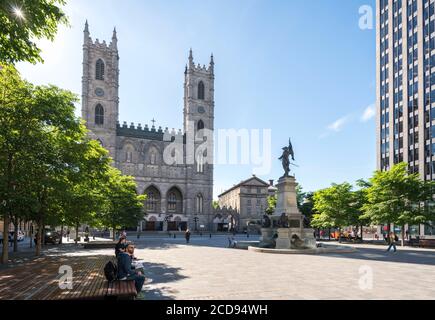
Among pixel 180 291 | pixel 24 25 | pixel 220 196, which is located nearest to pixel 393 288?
pixel 180 291

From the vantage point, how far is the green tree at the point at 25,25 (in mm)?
8955

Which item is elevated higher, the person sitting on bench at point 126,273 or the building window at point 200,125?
the building window at point 200,125

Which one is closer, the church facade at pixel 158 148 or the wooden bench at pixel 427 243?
the wooden bench at pixel 427 243

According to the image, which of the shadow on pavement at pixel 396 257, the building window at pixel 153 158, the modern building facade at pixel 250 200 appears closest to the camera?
the shadow on pavement at pixel 396 257

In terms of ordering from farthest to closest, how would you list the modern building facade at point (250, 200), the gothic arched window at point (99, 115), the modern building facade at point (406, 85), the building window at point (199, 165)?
1. the modern building facade at point (250, 200)
2. the building window at point (199, 165)
3. the gothic arched window at point (99, 115)
4. the modern building facade at point (406, 85)

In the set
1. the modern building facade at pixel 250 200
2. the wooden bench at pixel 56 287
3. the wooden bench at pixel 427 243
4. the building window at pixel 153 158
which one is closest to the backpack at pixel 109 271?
the wooden bench at pixel 56 287

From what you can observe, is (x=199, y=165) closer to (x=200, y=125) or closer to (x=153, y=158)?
(x=200, y=125)

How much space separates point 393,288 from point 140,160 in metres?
77.4

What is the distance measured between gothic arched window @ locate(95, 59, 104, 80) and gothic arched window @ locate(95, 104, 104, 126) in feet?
24.3

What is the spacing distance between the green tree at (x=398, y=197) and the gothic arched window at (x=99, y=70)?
68.4 meters

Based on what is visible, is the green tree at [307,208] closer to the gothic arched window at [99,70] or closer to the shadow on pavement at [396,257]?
the shadow on pavement at [396,257]

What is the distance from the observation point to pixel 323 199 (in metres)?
47.5

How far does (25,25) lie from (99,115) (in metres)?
76.8

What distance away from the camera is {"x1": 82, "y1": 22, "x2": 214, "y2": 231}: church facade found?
269 ft
